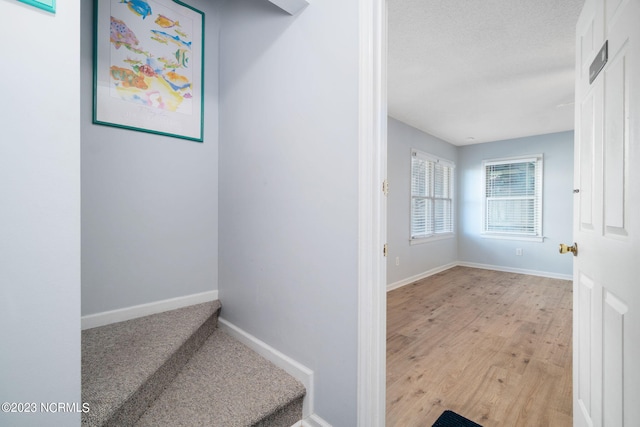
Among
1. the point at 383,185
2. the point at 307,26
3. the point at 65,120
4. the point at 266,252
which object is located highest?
the point at 307,26

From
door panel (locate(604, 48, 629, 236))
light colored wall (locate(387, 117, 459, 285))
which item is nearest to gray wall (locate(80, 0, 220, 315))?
door panel (locate(604, 48, 629, 236))

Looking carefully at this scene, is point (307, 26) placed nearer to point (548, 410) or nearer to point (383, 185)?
point (383, 185)

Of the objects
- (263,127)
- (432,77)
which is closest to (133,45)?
(263,127)

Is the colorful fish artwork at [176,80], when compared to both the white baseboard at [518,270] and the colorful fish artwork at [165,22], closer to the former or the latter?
the colorful fish artwork at [165,22]

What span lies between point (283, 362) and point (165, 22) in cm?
223

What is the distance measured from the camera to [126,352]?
4.37 ft

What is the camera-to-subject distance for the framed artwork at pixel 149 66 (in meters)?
1.61

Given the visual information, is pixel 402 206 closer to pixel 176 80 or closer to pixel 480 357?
pixel 480 357

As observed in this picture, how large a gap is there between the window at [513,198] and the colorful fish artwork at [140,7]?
576 centimetres

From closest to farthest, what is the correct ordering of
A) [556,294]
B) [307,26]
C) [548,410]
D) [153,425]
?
1. [153,425]
2. [307,26]
3. [548,410]
4. [556,294]

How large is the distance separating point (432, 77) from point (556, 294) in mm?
3506

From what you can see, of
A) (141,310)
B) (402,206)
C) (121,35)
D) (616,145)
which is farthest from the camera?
(402,206)

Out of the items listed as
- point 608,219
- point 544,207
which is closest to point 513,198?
point 544,207

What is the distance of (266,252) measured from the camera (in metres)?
1.65
